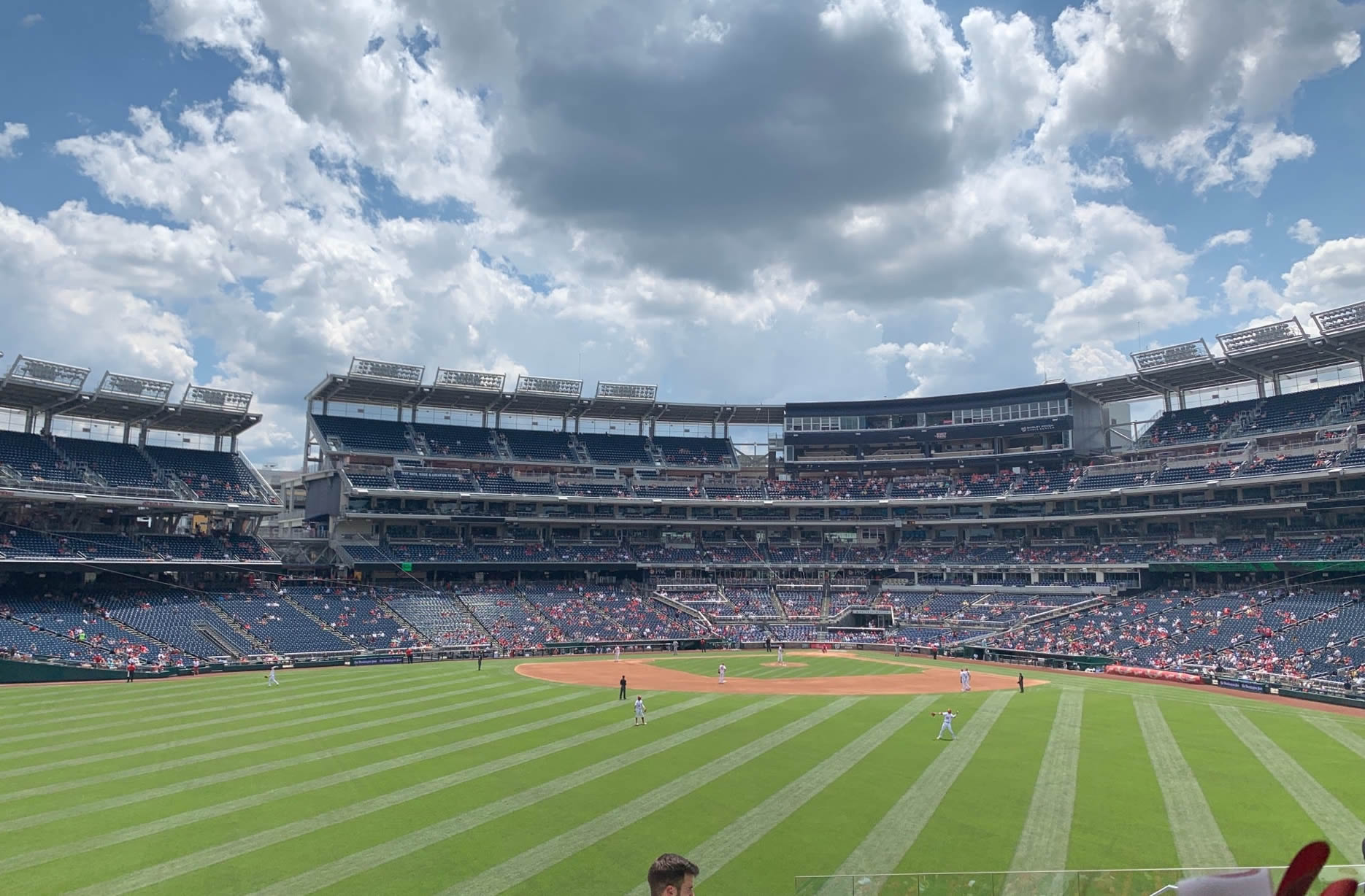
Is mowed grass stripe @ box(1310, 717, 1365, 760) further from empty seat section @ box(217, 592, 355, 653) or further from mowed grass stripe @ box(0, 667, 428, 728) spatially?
empty seat section @ box(217, 592, 355, 653)

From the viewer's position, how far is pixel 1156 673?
50750 millimetres

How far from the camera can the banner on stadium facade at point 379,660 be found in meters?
57.3

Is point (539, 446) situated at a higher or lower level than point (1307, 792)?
higher

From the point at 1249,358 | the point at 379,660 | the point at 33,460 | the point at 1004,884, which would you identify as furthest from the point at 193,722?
the point at 1249,358

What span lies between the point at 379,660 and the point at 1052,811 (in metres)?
48.4

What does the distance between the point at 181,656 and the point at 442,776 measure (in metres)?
37.2

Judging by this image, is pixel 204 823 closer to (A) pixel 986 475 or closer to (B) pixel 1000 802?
(B) pixel 1000 802

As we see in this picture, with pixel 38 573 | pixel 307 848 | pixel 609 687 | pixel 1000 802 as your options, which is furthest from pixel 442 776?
pixel 38 573

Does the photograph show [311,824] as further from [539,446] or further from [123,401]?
[539,446]

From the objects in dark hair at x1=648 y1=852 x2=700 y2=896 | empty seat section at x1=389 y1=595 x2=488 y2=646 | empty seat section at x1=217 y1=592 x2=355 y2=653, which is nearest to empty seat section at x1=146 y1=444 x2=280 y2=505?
empty seat section at x1=217 y1=592 x2=355 y2=653

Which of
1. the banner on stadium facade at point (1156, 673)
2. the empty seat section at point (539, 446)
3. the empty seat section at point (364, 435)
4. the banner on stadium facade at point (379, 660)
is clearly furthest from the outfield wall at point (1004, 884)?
the empty seat section at point (539, 446)

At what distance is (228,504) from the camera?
67.4m

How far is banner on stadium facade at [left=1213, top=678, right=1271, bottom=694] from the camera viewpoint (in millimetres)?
44469

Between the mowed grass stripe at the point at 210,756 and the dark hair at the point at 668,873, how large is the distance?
22058 mm
